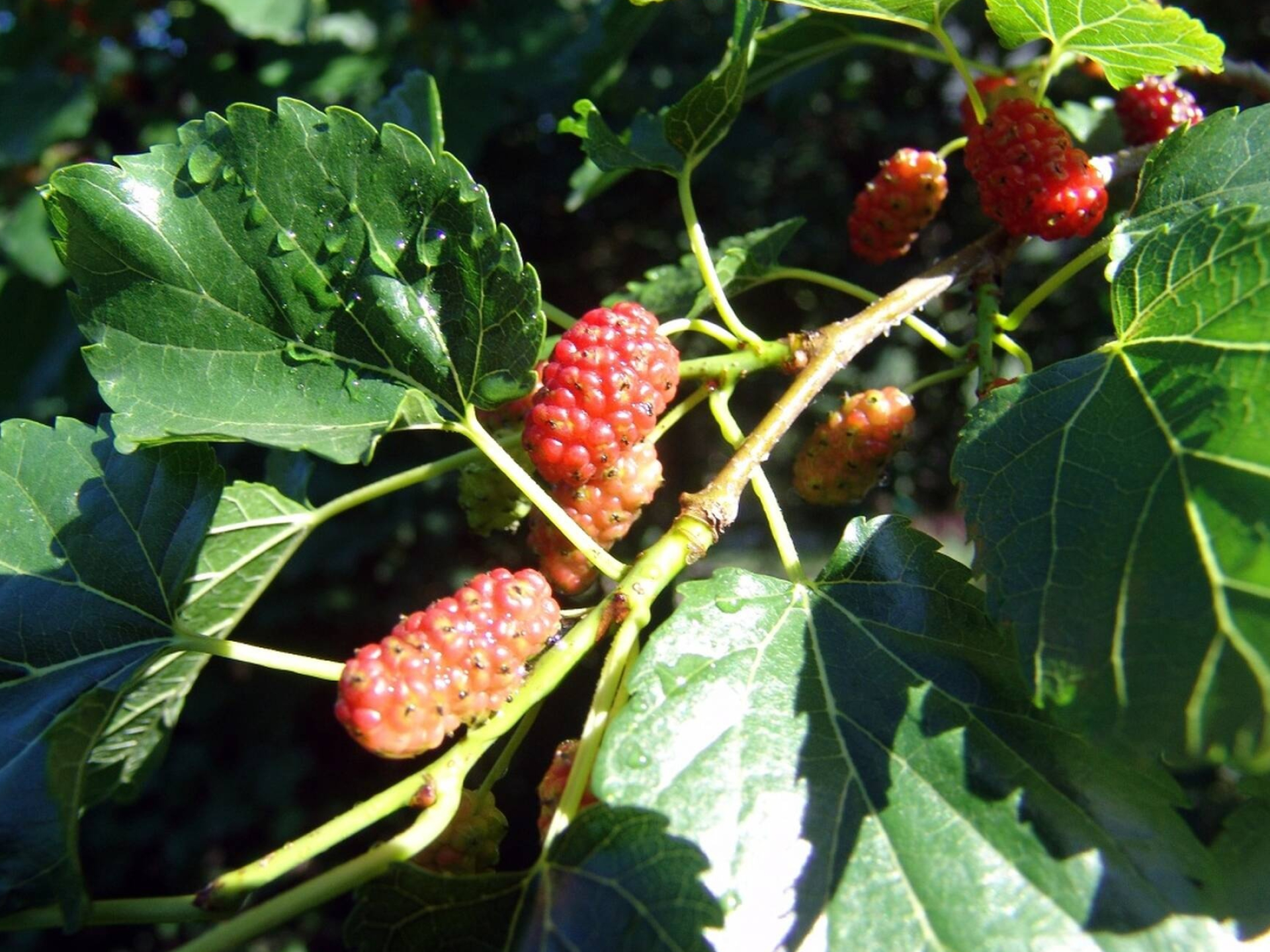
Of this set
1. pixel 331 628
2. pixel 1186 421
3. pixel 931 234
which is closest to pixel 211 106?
pixel 331 628

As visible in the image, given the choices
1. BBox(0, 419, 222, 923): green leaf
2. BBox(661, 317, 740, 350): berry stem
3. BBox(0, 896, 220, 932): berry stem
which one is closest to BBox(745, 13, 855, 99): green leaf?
BBox(661, 317, 740, 350): berry stem

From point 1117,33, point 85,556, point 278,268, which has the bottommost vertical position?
point 85,556

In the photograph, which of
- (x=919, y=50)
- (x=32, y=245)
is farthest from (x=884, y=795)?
(x=32, y=245)

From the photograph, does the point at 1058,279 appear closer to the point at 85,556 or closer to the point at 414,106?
the point at 414,106

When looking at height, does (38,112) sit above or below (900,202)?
below

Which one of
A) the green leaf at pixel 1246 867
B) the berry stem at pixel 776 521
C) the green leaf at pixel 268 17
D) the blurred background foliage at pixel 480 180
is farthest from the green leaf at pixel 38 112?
the green leaf at pixel 1246 867

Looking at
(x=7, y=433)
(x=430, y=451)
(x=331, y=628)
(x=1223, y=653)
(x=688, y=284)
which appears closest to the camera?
(x=1223, y=653)

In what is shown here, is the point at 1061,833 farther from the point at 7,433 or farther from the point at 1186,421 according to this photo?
the point at 7,433
